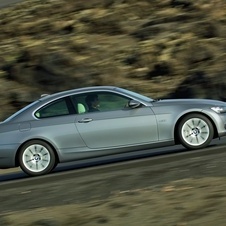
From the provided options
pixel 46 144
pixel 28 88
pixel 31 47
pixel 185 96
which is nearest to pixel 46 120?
pixel 46 144

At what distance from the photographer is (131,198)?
8867mm

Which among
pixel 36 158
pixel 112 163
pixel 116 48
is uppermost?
pixel 116 48

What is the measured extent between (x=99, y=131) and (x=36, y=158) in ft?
4.08

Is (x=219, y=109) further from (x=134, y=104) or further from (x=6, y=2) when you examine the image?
(x=6, y=2)

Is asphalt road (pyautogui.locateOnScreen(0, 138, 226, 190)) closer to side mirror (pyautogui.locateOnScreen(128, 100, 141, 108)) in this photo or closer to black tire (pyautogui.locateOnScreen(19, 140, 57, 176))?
black tire (pyautogui.locateOnScreen(19, 140, 57, 176))

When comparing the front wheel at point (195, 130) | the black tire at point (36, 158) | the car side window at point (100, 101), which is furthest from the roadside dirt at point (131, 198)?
the car side window at point (100, 101)

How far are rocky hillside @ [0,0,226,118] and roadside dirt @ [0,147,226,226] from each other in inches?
536

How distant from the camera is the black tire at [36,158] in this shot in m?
13.6

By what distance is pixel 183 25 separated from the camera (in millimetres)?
33438

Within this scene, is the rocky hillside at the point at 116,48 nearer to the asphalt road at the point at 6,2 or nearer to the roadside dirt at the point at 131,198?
the asphalt road at the point at 6,2

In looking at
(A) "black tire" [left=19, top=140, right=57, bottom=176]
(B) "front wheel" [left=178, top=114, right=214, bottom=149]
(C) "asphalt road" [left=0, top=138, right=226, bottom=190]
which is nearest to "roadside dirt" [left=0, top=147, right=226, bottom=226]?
(C) "asphalt road" [left=0, top=138, right=226, bottom=190]

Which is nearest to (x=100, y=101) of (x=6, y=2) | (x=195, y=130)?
(x=195, y=130)

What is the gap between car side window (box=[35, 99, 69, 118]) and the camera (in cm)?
1384

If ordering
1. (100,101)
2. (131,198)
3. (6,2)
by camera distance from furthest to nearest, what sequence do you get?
(6,2) < (100,101) < (131,198)
